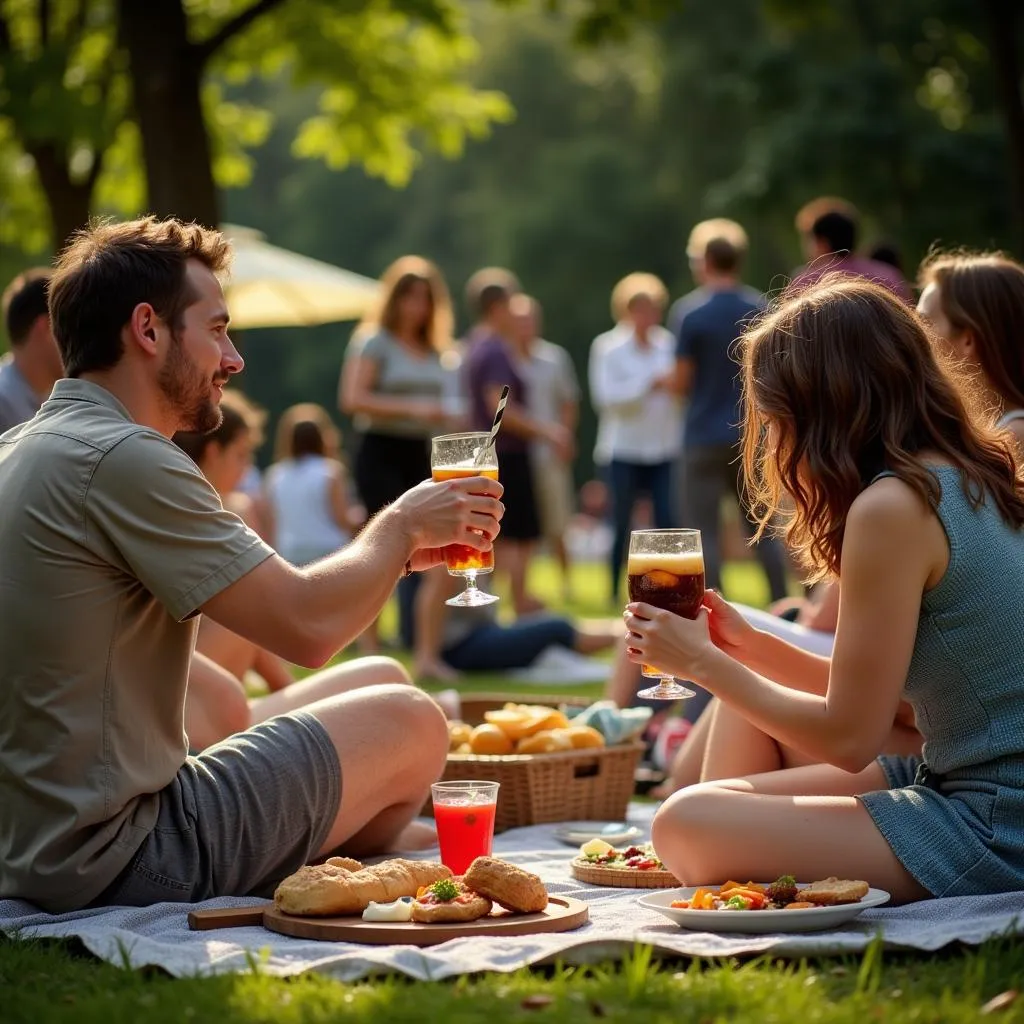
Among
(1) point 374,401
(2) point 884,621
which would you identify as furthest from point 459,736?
(1) point 374,401

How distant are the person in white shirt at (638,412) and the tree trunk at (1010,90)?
13.0 feet

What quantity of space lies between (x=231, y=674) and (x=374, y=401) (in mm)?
5034

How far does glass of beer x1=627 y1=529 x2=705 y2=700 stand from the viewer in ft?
12.9

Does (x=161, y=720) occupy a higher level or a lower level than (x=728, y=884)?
higher

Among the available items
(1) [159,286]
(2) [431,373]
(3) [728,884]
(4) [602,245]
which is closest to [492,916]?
(3) [728,884]

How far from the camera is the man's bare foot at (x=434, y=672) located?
30.9 feet

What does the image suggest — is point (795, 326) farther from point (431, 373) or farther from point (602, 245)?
point (602, 245)

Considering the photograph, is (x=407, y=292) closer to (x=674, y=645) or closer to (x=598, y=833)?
(x=598, y=833)

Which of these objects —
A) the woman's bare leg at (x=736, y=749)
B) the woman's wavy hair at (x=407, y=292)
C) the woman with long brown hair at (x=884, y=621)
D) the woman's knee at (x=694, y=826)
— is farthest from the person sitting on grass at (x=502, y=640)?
the woman with long brown hair at (x=884, y=621)

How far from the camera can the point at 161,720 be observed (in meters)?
3.95

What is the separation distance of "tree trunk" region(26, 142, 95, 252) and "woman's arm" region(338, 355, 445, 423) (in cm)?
578

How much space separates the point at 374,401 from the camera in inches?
408

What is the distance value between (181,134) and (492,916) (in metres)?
8.36

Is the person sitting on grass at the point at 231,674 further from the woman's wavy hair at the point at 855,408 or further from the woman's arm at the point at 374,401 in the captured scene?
the woman's arm at the point at 374,401
